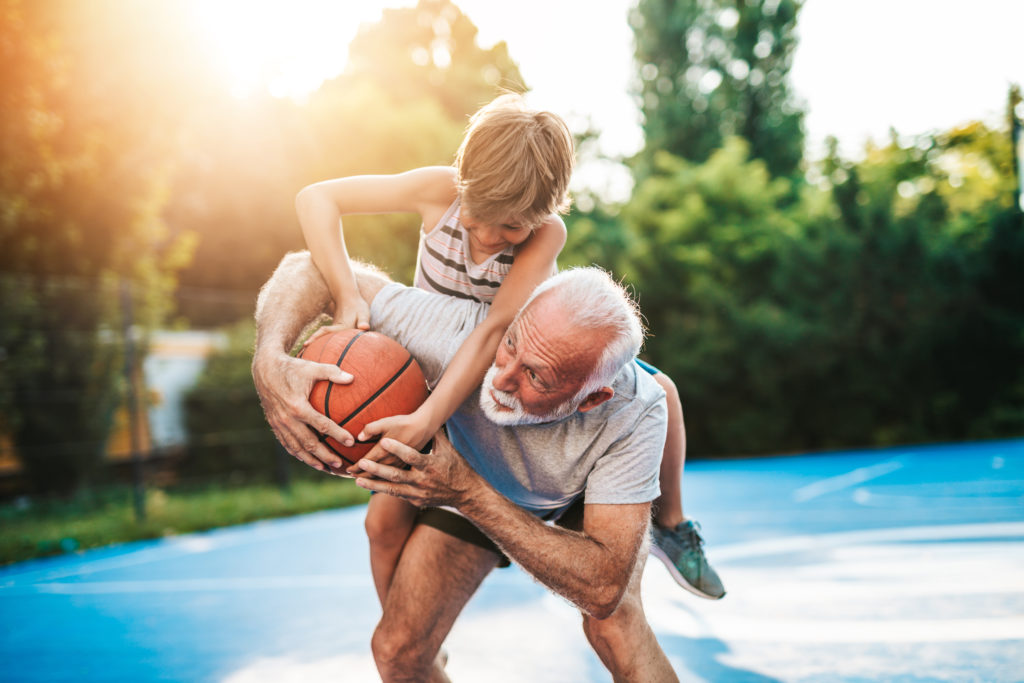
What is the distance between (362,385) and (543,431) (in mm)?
519

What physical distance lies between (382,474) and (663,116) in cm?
2330

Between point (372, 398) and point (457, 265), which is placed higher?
point (457, 265)

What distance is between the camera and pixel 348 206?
272cm

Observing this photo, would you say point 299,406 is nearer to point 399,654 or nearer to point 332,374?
point 332,374

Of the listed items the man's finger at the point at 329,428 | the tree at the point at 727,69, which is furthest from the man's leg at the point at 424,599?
the tree at the point at 727,69

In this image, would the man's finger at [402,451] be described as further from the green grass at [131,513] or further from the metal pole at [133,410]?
the metal pole at [133,410]

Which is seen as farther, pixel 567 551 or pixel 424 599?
pixel 424 599

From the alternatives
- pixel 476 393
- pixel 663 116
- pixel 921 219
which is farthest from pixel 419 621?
pixel 663 116

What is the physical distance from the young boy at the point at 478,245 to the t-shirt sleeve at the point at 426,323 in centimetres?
8

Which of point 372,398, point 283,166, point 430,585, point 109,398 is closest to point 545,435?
point 372,398

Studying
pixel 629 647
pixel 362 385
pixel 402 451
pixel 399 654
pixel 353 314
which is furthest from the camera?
pixel 399 654

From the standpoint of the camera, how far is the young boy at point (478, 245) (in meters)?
2.35

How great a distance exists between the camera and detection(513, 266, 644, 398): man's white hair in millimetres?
2156

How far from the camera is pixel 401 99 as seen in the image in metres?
25.9
